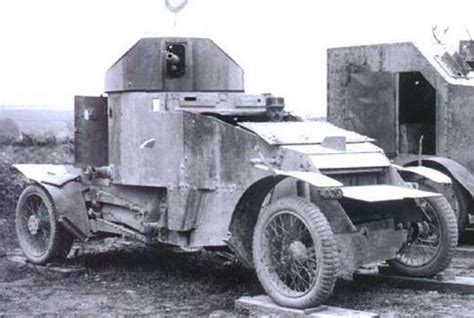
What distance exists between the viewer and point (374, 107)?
11.3 metres

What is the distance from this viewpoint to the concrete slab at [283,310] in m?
6.74

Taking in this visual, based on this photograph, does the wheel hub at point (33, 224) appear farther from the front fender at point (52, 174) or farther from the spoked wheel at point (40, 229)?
the front fender at point (52, 174)

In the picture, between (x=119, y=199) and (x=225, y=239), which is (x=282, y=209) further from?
(x=119, y=199)

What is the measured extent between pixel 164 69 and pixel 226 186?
1.82m

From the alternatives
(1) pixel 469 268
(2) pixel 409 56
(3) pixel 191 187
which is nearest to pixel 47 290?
(3) pixel 191 187

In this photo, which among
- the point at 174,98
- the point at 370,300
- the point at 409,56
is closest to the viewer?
the point at 370,300

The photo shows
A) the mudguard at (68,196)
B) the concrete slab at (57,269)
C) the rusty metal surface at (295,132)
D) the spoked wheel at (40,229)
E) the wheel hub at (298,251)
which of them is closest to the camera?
the wheel hub at (298,251)

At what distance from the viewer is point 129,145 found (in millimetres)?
8664

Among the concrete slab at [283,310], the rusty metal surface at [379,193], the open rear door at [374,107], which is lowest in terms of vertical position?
the concrete slab at [283,310]

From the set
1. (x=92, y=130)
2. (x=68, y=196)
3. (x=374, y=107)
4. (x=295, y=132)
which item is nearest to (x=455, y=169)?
(x=374, y=107)

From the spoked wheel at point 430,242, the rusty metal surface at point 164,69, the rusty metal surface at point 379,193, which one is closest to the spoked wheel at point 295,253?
the rusty metal surface at point 379,193

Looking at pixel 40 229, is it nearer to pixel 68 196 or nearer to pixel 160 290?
pixel 68 196

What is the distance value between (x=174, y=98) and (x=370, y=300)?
2438 millimetres

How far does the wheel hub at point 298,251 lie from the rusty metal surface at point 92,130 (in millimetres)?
3005
